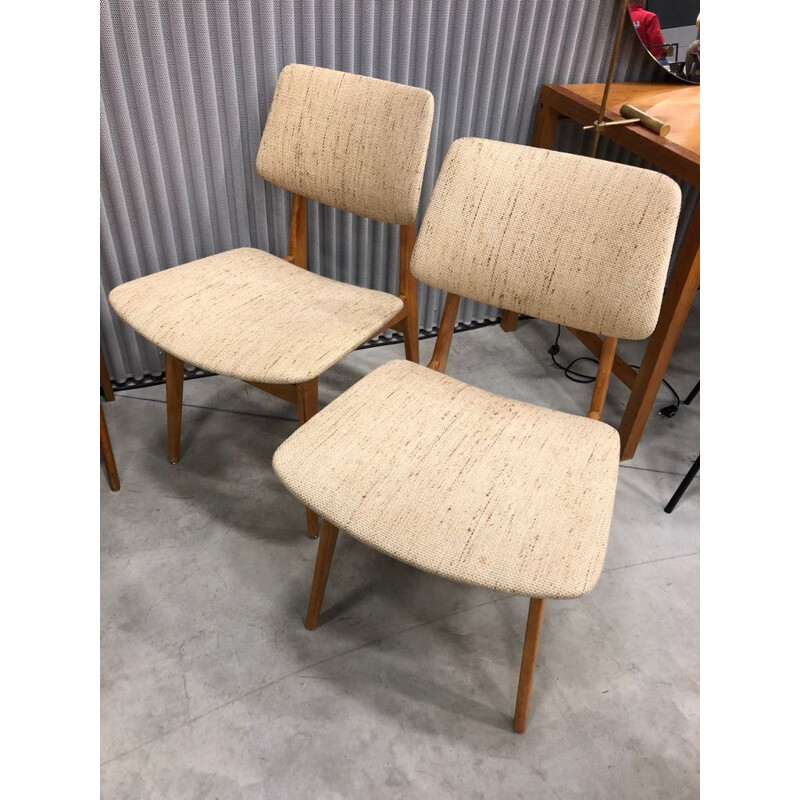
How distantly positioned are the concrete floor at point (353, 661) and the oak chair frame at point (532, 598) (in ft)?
0.20

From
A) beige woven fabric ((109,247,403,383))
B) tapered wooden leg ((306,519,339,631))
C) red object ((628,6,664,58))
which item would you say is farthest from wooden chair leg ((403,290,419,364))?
red object ((628,6,664,58))

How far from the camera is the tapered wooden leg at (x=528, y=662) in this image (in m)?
1.04

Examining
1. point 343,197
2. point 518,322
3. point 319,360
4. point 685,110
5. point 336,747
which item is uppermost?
point 685,110

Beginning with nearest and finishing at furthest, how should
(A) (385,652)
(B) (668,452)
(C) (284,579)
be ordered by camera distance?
(A) (385,652)
(C) (284,579)
(B) (668,452)

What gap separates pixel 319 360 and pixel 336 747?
0.66 meters

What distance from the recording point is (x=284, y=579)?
1.38 metres

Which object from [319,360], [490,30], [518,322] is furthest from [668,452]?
[490,30]

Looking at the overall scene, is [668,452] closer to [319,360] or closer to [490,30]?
[319,360]

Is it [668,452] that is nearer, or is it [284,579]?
[284,579]

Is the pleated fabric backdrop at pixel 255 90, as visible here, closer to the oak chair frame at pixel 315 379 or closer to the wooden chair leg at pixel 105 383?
the wooden chair leg at pixel 105 383

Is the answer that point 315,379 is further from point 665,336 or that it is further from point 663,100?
point 663,100

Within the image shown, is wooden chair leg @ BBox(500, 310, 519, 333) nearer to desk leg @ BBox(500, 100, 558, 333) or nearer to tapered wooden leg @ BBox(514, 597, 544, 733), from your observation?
desk leg @ BBox(500, 100, 558, 333)

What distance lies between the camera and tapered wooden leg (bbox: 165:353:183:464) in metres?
→ 1.48

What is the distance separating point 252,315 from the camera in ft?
4.32
